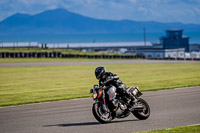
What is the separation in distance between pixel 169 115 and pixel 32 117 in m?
4.08

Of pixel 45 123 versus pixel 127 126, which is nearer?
pixel 127 126

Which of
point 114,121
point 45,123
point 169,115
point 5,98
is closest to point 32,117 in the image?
point 45,123

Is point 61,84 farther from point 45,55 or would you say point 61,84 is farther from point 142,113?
point 45,55

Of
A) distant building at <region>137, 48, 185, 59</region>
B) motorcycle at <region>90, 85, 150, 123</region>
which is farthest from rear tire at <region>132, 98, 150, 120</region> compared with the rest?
distant building at <region>137, 48, 185, 59</region>

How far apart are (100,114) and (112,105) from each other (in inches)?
16.4

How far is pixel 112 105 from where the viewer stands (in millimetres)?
11016

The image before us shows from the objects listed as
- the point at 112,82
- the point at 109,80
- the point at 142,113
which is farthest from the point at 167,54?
the point at 109,80

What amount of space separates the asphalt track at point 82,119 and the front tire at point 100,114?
14 cm

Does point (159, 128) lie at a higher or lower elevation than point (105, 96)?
lower

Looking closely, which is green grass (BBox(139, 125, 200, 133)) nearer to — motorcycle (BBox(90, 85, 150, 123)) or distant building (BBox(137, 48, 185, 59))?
motorcycle (BBox(90, 85, 150, 123))

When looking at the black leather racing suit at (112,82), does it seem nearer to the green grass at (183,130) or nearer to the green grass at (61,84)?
the green grass at (183,130)

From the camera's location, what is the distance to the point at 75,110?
1395 centimetres

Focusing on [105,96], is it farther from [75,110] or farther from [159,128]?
[75,110]

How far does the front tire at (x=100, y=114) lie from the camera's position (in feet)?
35.4
